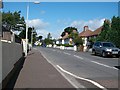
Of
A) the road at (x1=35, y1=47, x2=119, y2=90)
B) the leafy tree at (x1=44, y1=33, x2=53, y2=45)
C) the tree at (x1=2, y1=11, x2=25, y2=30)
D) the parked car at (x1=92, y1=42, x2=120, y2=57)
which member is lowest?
the road at (x1=35, y1=47, x2=119, y2=90)

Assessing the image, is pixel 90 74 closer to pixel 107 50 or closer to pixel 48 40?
pixel 107 50

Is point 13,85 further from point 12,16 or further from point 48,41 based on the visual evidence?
point 48,41

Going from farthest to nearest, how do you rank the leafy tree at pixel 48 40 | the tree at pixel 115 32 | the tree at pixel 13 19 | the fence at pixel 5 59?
1. the leafy tree at pixel 48 40
2. the tree at pixel 13 19
3. the tree at pixel 115 32
4. the fence at pixel 5 59

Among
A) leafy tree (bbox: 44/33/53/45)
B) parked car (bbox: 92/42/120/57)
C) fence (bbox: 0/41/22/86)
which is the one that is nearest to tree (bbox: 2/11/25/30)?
parked car (bbox: 92/42/120/57)

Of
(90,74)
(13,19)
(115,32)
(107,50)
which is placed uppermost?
(13,19)

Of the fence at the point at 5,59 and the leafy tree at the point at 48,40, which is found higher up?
the leafy tree at the point at 48,40

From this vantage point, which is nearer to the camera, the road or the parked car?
the road

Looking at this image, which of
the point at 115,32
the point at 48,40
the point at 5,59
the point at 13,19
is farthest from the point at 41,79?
the point at 48,40

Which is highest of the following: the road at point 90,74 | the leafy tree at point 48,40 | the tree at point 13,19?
the tree at point 13,19

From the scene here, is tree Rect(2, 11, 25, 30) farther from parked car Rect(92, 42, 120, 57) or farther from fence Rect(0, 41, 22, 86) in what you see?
fence Rect(0, 41, 22, 86)

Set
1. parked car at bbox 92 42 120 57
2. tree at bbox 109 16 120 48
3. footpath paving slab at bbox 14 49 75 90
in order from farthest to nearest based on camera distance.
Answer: tree at bbox 109 16 120 48 < parked car at bbox 92 42 120 57 < footpath paving slab at bbox 14 49 75 90

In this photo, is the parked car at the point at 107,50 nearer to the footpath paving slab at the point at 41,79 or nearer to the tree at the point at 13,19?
the footpath paving slab at the point at 41,79

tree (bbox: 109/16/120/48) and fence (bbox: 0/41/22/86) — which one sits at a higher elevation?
tree (bbox: 109/16/120/48)

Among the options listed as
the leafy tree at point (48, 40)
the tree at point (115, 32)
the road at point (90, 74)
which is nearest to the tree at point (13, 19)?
the tree at point (115, 32)
